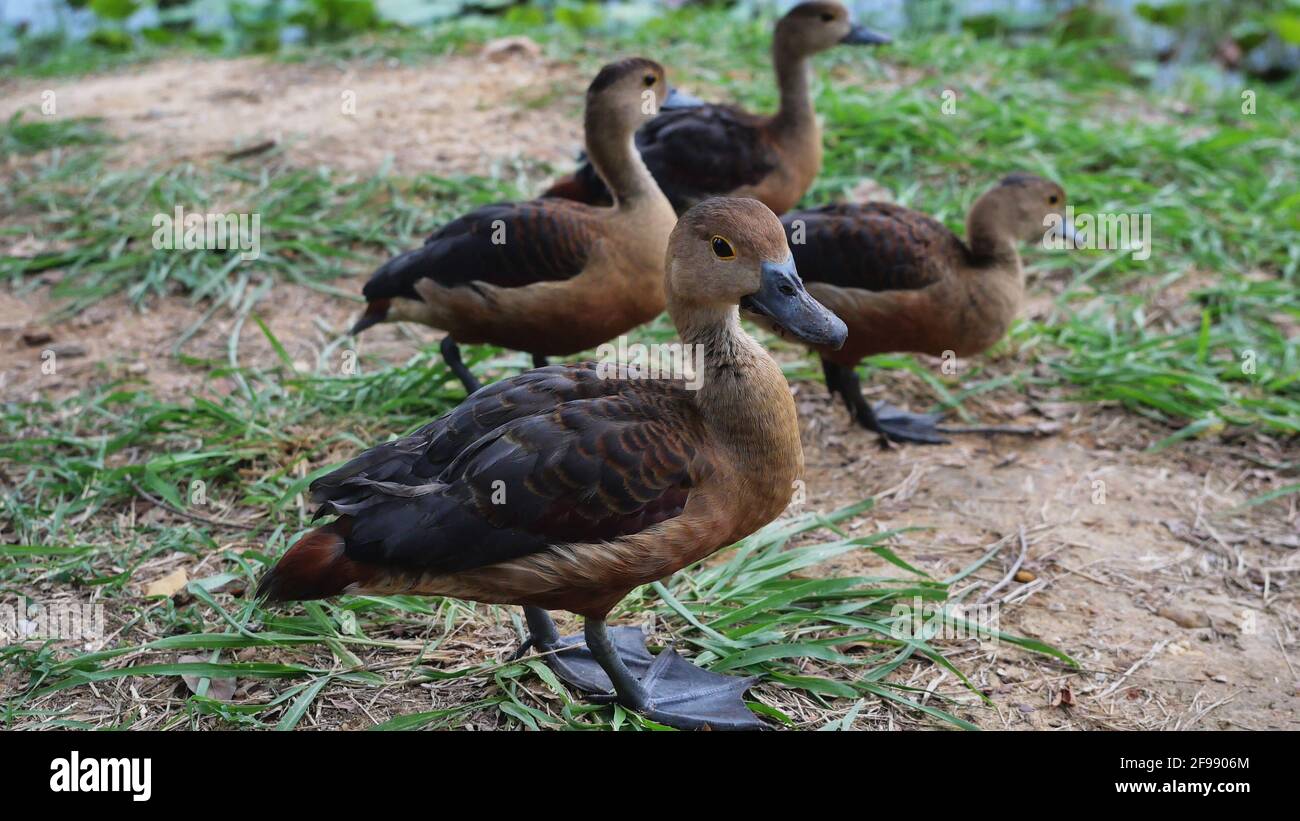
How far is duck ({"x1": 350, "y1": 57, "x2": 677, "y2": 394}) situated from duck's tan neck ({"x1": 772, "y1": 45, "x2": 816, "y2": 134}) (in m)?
1.11

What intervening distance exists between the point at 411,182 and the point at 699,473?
372cm

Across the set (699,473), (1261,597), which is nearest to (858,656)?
(699,473)

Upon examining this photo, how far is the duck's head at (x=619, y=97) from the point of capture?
4371mm

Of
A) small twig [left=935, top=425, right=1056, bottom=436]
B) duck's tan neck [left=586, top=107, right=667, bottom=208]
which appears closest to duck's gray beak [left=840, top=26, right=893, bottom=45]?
duck's tan neck [left=586, top=107, right=667, bottom=208]

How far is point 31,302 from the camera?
531cm

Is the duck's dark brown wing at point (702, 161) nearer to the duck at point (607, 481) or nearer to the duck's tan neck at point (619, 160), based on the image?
the duck's tan neck at point (619, 160)

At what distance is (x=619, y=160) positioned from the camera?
439 cm

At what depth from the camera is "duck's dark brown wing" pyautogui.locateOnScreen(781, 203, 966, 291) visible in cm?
427

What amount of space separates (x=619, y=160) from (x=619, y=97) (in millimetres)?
241

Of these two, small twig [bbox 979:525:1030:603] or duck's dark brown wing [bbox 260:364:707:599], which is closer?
duck's dark brown wing [bbox 260:364:707:599]

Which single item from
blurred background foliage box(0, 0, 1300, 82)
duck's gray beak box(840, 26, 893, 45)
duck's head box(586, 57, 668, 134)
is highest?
blurred background foliage box(0, 0, 1300, 82)

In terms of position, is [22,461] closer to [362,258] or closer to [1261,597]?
[362,258]

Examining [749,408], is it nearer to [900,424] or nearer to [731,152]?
[900,424]

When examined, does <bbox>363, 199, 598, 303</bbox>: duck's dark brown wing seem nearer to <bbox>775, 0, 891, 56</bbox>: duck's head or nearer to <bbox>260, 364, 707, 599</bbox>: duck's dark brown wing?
<bbox>260, 364, 707, 599</bbox>: duck's dark brown wing
